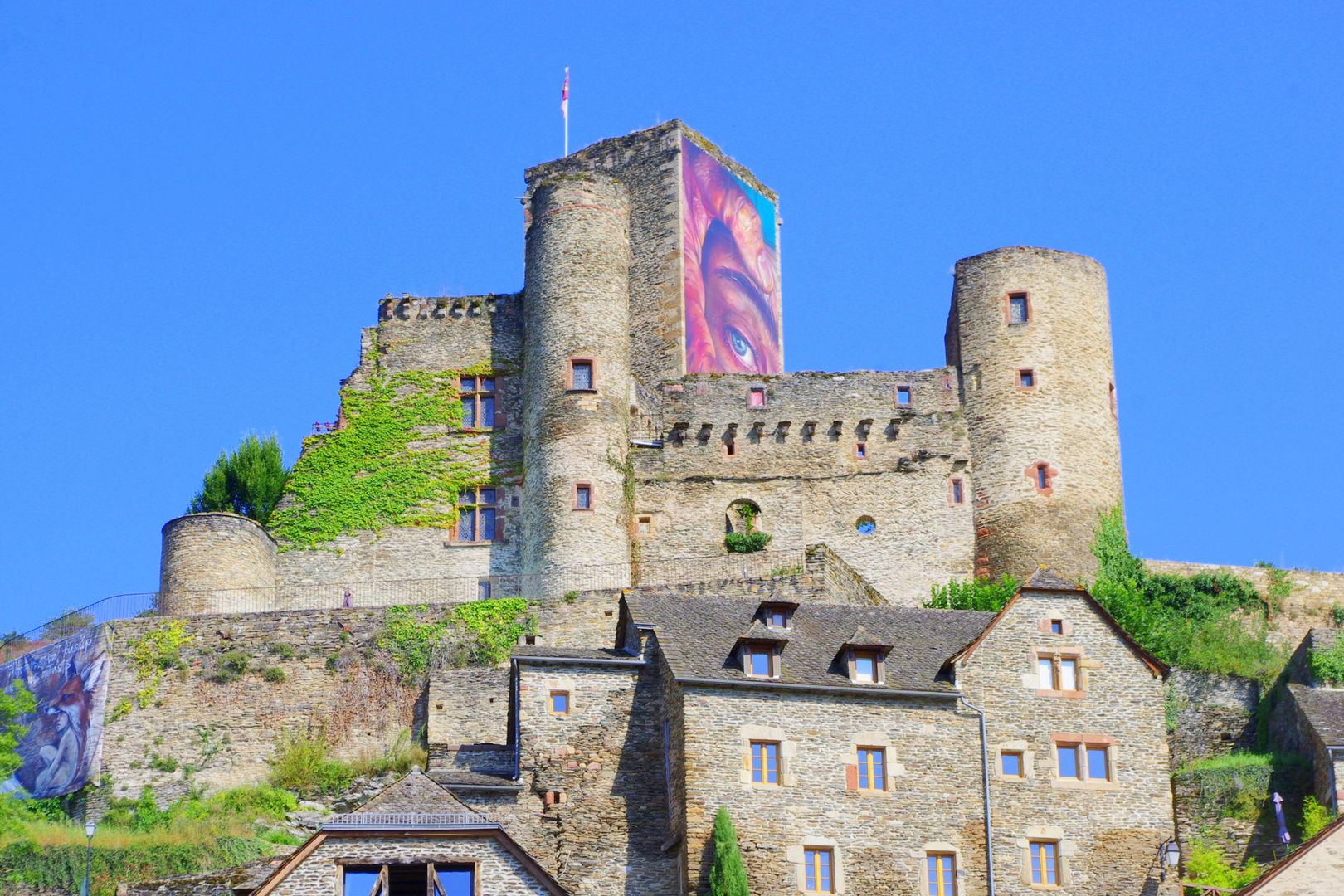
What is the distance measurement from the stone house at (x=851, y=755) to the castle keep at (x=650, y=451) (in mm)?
12287

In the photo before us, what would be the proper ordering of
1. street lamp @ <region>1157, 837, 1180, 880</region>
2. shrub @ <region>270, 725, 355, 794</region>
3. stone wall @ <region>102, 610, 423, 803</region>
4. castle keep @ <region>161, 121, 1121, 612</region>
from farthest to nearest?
castle keep @ <region>161, 121, 1121, 612</region>
stone wall @ <region>102, 610, 423, 803</region>
shrub @ <region>270, 725, 355, 794</region>
street lamp @ <region>1157, 837, 1180, 880</region>

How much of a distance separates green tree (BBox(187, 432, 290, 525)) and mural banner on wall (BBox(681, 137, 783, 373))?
43.3 feet

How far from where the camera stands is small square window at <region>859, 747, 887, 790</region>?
137 ft

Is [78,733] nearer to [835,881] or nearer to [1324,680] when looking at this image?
[835,881]

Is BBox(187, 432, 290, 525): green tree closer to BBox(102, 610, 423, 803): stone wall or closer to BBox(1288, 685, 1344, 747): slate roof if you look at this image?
BBox(102, 610, 423, 803): stone wall

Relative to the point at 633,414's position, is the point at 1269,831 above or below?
below

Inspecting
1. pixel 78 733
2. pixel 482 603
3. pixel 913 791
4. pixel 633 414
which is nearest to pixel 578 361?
pixel 633 414

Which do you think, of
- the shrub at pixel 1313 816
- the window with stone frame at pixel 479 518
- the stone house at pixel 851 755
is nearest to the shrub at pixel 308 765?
the stone house at pixel 851 755

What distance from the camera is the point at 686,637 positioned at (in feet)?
144

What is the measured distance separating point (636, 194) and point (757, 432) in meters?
11.4

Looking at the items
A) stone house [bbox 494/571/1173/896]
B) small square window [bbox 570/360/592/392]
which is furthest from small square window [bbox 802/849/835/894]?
small square window [bbox 570/360/592/392]

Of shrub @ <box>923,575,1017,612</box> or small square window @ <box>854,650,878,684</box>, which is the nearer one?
small square window @ <box>854,650,878,684</box>

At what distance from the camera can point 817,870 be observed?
40.6 m

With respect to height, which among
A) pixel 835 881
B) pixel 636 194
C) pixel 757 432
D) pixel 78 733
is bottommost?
pixel 835 881
